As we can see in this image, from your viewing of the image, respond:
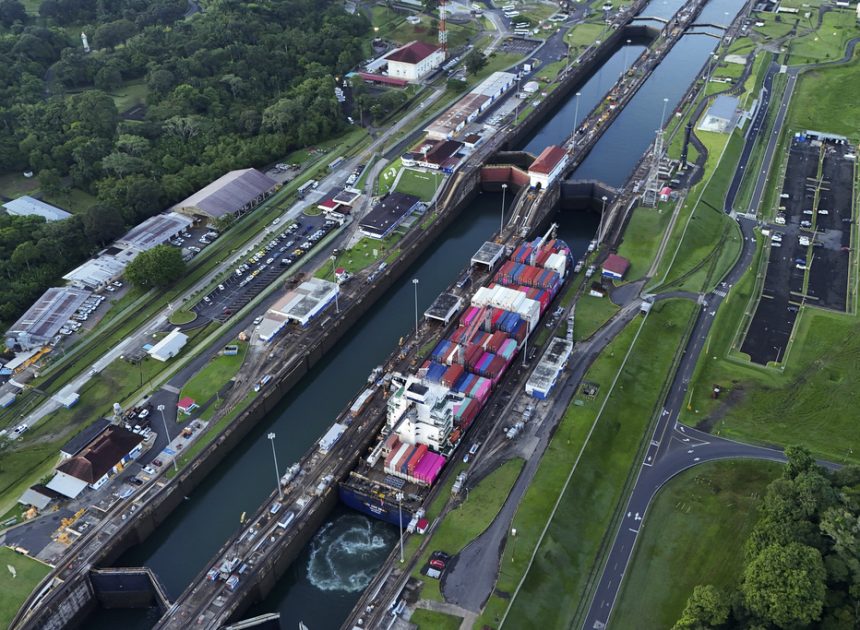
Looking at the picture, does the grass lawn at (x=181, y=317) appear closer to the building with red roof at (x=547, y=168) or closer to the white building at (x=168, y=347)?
the white building at (x=168, y=347)

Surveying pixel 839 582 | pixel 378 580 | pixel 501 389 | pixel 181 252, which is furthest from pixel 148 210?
pixel 839 582

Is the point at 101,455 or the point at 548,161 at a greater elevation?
the point at 548,161

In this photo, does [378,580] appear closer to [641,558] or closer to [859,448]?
[641,558]

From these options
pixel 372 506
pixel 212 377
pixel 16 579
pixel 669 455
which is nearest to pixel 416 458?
pixel 372 506

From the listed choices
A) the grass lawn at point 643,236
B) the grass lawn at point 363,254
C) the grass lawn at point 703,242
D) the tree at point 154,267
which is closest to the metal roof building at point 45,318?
the tree at point 154,267

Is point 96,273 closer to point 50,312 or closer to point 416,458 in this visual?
point 50,312

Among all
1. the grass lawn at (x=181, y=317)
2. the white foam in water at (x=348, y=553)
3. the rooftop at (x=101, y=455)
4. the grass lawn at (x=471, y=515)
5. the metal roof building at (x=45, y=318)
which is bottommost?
the white foam in water at (x=348, y=553)
